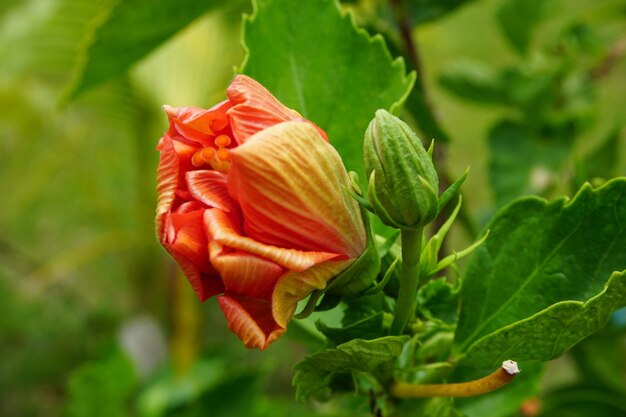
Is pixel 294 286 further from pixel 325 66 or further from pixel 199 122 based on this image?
pixel 325 66

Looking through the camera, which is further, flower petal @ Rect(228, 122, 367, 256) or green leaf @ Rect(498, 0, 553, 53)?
green leaf @ Rect(498, 0, 553, 53)

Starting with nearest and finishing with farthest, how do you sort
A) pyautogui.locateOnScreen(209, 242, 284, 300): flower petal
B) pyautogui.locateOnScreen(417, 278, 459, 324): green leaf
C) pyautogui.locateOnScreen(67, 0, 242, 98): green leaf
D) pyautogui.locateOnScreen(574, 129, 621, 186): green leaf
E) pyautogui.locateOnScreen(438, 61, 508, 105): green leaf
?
pyautogui.locateOnScreen(209, 242, 284, 300): flower petal → pyautogui.locateOnScreen(417, 278, 459, 324): green leaf → pyautogui.locateOnScreen(67, 0, 242, 98): green leaf → pyautogui.locateOnScreen(574, 129, 621, 186): green leaf → pyautogui.locateOnScreen(438, 61, 508, 105): green leaf

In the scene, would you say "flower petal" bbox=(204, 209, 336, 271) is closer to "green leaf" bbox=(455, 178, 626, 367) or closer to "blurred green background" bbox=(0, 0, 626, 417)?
"green leaf" bbox=(455, 178, 626, 367)

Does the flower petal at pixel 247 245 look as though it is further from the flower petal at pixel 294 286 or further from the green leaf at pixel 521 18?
the green leaf at pixel 521 18

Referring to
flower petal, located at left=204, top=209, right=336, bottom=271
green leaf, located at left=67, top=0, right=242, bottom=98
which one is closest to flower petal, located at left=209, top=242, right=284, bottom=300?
flower petal, located at left=204, top=209, right=336, bottom=271

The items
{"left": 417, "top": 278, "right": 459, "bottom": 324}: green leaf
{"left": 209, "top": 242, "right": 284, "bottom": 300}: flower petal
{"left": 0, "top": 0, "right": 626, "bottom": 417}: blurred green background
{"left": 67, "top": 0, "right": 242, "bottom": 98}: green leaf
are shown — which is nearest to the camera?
{"left": 209, "top": 242, "right": 284, "bottom": 300}: flower petal

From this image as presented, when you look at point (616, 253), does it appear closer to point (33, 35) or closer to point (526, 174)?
point (526, 174)

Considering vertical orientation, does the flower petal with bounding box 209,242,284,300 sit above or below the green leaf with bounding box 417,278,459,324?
above

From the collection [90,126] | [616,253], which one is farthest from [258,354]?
[616,253]
